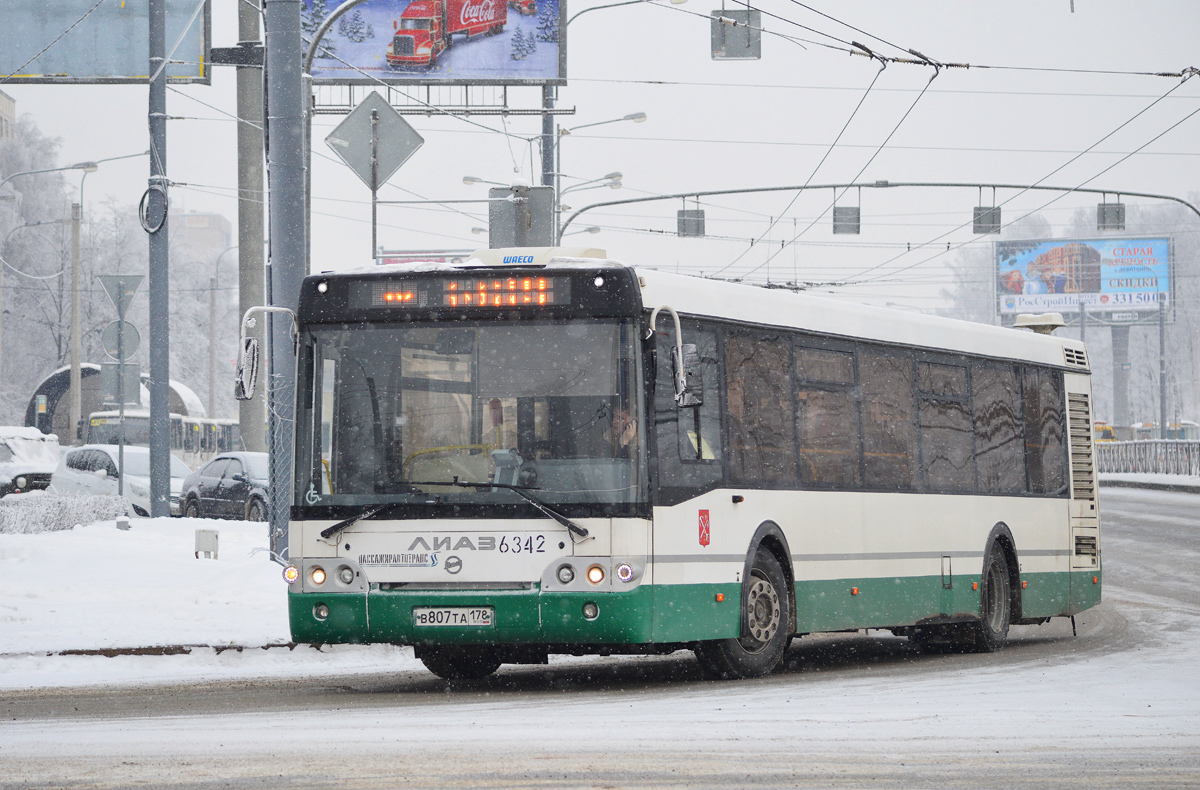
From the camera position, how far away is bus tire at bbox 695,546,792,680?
11.3 metres

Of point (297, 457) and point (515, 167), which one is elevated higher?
point (515, 167)

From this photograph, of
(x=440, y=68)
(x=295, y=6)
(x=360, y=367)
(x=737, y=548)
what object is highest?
(x=440, y=68)

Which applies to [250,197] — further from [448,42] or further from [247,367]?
[247,367]

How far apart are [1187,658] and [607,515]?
5.35 m

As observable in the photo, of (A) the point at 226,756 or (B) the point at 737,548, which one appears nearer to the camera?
(A) the point at 226,756

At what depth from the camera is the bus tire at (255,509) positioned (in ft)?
99.8

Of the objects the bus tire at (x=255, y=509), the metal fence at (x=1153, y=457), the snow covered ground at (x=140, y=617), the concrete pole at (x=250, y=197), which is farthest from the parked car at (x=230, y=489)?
the metal fence at (x=1153, y=457)

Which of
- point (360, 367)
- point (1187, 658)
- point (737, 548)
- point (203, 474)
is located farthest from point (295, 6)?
point (203, 474)

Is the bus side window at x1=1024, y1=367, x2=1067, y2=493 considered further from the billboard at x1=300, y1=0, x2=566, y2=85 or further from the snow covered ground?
the billboard at x1=300, y1=0, x2=566, y2=85

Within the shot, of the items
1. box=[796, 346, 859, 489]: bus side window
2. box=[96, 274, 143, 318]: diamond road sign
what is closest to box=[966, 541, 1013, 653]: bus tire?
box=[796, 346, 859, 489]: bus side window

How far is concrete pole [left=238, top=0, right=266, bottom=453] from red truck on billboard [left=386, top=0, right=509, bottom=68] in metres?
3.91

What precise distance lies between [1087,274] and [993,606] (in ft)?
260

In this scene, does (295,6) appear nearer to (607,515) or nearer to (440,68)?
(607,515)

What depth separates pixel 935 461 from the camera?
559 inches
